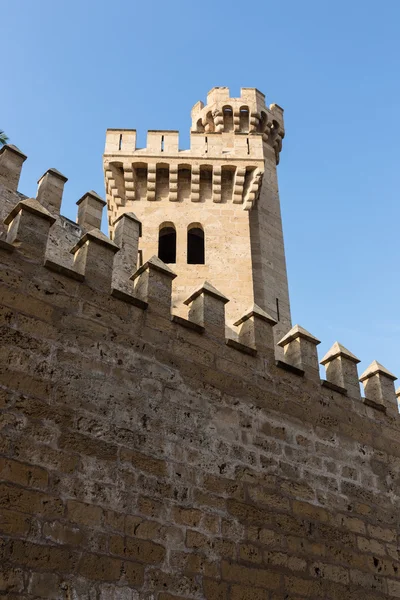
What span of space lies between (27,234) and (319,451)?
4.02 m

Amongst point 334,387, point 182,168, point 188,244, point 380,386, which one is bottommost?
point 334,387

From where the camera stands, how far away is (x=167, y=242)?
53.6 feet

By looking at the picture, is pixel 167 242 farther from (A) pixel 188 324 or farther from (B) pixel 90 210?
(A) pixel 188 324

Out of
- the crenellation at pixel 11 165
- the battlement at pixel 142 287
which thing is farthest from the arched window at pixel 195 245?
the crenellation at pixel 11 165

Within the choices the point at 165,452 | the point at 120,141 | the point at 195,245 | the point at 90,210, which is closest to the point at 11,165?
the point at 90,210

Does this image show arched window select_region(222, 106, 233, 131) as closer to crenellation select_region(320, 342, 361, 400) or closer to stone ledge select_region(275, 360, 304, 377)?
crenellation select_region(320, 342, 361, 400)

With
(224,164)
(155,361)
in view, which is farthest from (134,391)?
(224,164)

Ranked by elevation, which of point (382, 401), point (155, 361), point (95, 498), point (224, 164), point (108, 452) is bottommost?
point (95, 498)

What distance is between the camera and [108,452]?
576 centimetres

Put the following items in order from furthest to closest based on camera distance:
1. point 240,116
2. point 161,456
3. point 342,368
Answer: point 240,116
point 342,368
point 161,456

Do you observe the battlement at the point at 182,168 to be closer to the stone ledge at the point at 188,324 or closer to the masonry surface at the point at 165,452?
the masonry surface at the point at 165,452

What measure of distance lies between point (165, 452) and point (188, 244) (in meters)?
10.8

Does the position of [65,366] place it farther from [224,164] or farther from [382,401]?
[224,164]

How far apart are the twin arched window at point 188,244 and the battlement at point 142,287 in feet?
21.3
